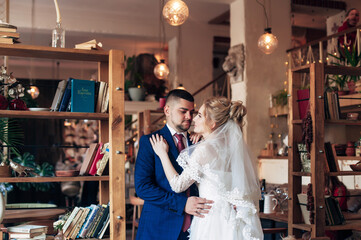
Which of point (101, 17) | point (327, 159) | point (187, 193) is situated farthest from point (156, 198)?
point (101, 17)

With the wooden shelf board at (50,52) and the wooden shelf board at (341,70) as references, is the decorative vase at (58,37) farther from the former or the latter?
the wooden shelf board at (341,70)

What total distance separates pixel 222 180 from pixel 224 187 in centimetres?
5

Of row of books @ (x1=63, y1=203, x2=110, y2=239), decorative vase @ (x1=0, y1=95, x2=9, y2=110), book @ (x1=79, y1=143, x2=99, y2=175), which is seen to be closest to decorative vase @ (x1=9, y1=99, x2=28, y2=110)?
decorative vase @ (x1=0, y1=95, x2=9, y2=110)

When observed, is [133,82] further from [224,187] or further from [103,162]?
[224,187]

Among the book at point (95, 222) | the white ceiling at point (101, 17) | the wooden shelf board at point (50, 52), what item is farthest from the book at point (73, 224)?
the white ceiling at point (101, 17)

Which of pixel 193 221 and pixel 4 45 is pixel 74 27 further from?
pixel 193 221

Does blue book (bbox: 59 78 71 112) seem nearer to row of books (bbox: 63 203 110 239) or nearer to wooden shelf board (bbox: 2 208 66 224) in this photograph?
row of books (bbox: 63 203 110 239)

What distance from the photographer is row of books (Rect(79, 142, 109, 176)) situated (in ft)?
11.7

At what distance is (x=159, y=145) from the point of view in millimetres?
3143

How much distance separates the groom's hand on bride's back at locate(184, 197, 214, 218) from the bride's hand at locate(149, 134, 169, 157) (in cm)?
35

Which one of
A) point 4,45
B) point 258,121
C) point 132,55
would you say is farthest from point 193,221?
point 132,55

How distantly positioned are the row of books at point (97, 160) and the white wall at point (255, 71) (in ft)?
17.5

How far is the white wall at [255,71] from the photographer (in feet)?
28.8

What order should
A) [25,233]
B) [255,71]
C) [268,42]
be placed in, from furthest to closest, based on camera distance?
[255,71]
[268,42]
[25,233]
